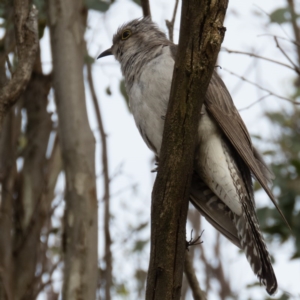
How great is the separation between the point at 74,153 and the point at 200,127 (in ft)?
3.76

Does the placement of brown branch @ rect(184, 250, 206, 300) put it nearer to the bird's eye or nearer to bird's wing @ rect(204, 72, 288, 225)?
bird's wing @ rect(204, 72, 288, 225)

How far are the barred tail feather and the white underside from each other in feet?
0.35

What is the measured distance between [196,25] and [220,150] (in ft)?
4.74

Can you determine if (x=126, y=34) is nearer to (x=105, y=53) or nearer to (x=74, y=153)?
(x=105, y=53)

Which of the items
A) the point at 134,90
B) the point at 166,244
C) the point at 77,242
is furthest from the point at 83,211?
the point at 166,244

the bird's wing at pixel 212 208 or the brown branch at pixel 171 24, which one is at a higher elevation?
the brown branch at pixel 171 24

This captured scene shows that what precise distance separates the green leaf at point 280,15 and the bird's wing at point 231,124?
1.20 meters

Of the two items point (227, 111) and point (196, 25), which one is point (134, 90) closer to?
point (227, 111)

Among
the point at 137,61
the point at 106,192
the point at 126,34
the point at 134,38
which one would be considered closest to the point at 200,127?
the point at 137,61

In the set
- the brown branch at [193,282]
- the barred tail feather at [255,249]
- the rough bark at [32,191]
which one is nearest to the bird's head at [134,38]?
the rough bark at [32,191]

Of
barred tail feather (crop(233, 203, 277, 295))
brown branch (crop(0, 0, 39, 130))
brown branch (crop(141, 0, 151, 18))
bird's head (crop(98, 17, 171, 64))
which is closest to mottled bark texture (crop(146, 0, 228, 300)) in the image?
barred tail feather (crop(233, 203, 277, 295))

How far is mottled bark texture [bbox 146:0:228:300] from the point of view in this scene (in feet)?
9.74

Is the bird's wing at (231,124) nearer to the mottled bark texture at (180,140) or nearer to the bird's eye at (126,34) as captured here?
the mottled bark texture at (180,140)

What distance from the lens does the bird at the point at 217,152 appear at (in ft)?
13.5
